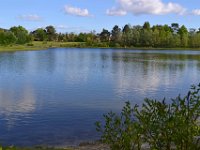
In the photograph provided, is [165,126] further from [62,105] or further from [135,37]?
[135,37]

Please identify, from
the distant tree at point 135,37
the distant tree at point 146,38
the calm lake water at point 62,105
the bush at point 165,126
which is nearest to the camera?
the bush at point 165,126

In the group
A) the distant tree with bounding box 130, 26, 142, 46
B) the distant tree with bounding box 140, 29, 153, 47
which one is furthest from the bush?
the distant tree with bounding box 130, 26, 142, 46

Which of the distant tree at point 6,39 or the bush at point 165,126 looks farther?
the distant tree at point 6,39

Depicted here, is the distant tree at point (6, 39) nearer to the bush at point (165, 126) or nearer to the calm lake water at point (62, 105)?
the calm lake water at point (62, 105)

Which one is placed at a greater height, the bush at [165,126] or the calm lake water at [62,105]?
the bush at [165,126]

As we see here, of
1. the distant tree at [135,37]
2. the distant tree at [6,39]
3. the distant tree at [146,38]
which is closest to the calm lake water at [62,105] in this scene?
the distant tree at [6,39]

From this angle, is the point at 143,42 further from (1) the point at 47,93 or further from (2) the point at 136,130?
(2) the point at 136,130

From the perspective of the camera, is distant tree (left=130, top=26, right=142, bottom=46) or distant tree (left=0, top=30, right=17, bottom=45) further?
distant tree (left=130, top=26, right=142, bottom=46)

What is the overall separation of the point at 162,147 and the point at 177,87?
31.7 meters

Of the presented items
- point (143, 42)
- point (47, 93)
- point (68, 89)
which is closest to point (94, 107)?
point (47, 93)

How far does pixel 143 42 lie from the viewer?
179250 mm

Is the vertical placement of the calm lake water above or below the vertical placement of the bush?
below

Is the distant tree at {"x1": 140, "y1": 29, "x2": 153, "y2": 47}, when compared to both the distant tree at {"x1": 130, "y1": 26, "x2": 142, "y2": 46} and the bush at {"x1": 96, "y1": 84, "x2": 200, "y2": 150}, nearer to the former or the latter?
the distant tree at {"x1": 130, "y1": 26, "x2": 142, "y2": 46}

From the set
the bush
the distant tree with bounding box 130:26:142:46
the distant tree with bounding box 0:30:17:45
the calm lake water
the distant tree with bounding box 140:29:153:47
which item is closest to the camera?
the bush
